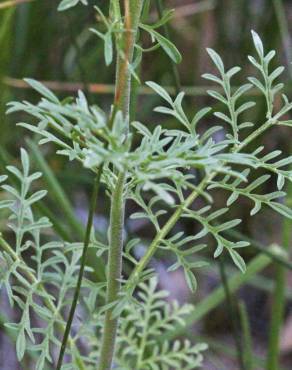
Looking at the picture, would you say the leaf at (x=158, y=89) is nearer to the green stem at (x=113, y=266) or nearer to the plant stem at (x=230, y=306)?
the green stem at (x=113, y=266)

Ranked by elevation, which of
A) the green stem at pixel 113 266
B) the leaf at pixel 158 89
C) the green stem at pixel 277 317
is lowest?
the green stem at pixel 277 317

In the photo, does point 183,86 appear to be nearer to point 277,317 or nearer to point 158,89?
point 277,317

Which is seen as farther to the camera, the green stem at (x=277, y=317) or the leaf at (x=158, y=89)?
the green stem at (x=277, y=317)

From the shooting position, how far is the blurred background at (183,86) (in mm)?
1250

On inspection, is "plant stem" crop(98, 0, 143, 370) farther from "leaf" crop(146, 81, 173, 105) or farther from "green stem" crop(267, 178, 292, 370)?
"green stem" crop(267, 178, 292, 370)

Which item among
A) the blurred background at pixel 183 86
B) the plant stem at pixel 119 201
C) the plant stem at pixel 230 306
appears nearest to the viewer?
the plant stem at pixel 119 201

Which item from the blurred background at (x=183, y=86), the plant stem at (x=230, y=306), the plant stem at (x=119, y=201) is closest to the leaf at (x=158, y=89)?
the plant stem at (x=119, y=201)

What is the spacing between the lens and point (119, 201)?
0.48 m

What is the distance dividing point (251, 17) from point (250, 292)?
51 centimetres

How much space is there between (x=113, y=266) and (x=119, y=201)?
0.14 ft

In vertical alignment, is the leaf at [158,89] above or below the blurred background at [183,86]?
above

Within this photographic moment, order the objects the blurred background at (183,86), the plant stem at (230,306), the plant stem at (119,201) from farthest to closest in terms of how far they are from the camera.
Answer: the blurred background at (183,86)
the plant stem at (230,306)
the plant stem at (119,201)

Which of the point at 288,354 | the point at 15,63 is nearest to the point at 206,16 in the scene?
the point at 15,63

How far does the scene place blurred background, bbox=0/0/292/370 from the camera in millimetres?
1250
